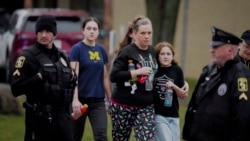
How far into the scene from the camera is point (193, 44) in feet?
75.0

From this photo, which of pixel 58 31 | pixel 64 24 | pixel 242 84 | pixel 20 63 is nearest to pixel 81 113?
pixel 20 63

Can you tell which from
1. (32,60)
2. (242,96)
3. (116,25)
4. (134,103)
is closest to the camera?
(242,96)

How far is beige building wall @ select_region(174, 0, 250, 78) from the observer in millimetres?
21719

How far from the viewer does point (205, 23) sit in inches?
888

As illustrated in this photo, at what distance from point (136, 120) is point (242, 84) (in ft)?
8.05

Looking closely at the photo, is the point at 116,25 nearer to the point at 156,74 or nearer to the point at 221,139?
the point at 156,74

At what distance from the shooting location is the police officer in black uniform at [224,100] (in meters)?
5.89

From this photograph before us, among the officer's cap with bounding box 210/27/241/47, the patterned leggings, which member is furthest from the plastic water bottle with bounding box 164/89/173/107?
the officer's cap with bounding box 210/27/241/47

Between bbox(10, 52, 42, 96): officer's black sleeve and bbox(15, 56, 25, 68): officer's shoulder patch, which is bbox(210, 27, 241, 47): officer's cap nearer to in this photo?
bbox(10, 52, 42, 96): officer's black sleeve

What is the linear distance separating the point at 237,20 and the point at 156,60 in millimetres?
13864

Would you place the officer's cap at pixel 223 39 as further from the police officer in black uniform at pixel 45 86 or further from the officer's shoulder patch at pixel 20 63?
the officer's shoulder patch at pixel 20 63

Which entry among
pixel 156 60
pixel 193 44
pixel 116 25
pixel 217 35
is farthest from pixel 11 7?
pixel 217 35

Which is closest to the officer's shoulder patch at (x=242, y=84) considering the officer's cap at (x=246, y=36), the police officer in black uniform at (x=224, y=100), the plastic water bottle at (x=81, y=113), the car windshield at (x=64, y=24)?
the police officer in black uniform at (x=224, y=100)

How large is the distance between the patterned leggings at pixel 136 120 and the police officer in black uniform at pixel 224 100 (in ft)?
6.61
